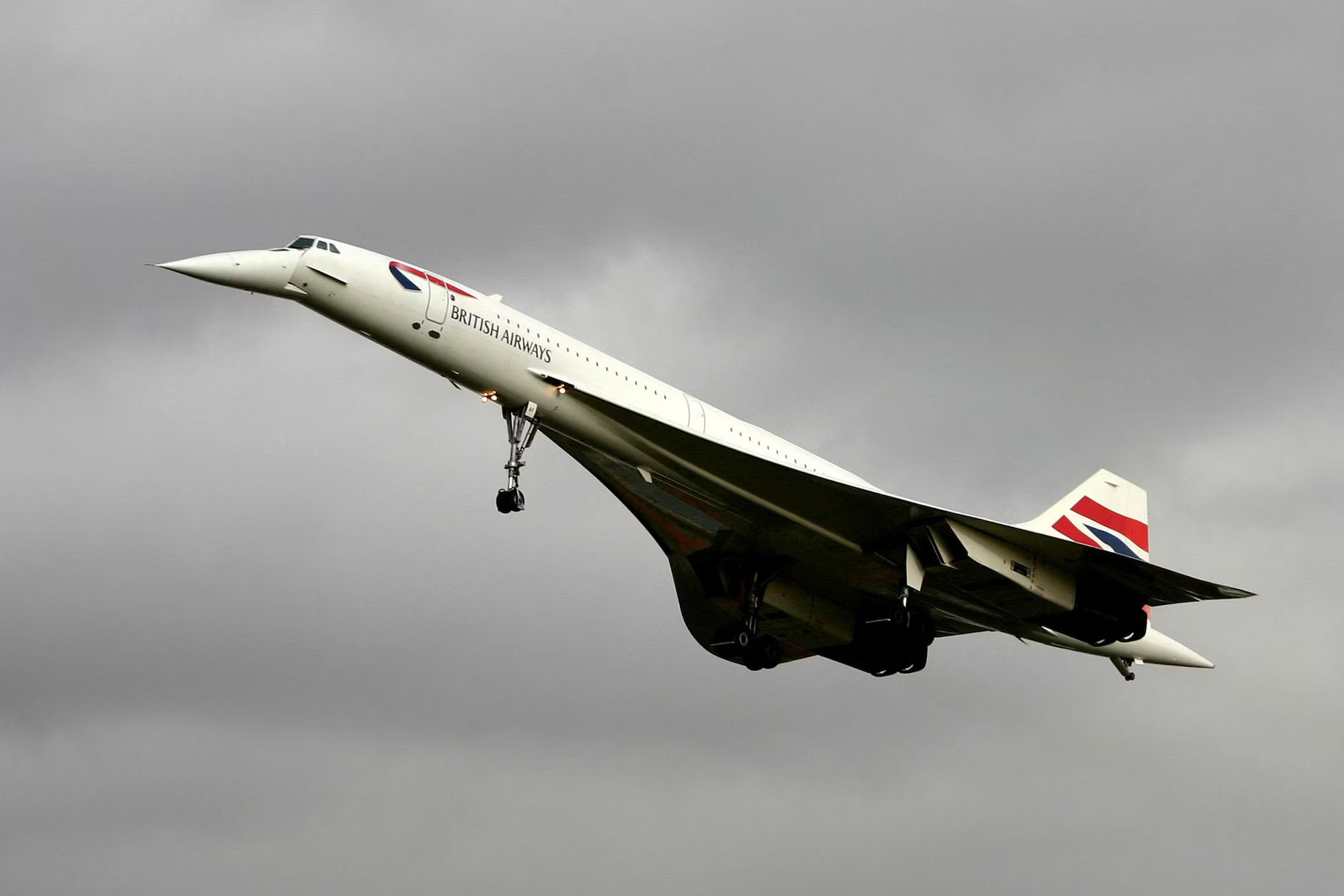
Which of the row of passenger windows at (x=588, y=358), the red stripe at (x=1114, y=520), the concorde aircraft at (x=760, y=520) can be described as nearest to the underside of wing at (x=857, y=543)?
the concorde aircraft at (x=760, y=520)

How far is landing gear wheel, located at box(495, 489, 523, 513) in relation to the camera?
2402 cm

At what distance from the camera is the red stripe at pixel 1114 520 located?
3212cm

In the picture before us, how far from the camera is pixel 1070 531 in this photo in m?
31.8

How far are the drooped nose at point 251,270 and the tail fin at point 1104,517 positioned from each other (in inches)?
538

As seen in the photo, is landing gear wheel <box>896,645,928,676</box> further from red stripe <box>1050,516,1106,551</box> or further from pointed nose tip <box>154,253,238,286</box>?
pointed nose tip <box>154,253,238,286</box>

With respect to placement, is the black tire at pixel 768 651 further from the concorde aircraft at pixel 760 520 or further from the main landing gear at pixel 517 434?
the main landing gear at pixel 517 434

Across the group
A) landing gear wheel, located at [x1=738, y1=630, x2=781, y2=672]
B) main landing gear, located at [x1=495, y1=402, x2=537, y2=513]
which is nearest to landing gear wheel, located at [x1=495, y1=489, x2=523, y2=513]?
main landing gear, located at [x1=495, y1=402, x2=537, y2=513]

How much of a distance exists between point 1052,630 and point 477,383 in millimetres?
10341

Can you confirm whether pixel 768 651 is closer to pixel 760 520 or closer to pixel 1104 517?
pixel 760 520

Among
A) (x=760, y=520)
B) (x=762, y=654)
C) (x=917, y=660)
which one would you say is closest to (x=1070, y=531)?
(x=917, y=660)

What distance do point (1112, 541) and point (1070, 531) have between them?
84 cm

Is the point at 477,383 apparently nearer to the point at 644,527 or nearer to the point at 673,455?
the point at 673,455

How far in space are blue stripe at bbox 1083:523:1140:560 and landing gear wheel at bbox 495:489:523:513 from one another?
39.0ft

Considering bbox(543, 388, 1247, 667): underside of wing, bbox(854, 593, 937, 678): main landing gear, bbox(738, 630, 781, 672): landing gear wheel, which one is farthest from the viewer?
bbox(738, 630, 781, 672): landing gear wheel
